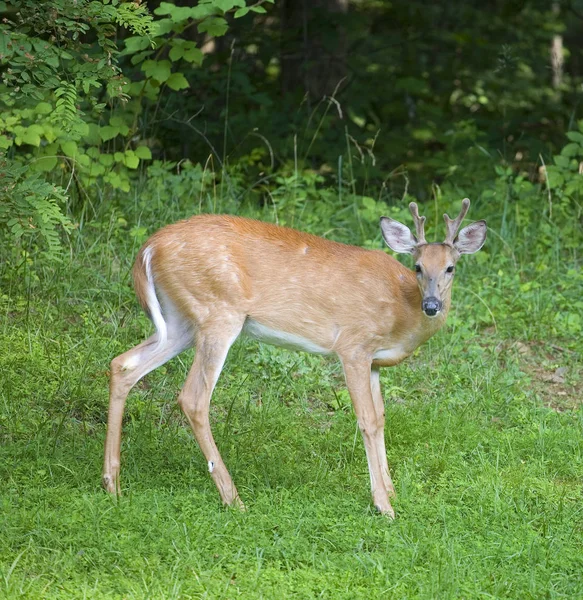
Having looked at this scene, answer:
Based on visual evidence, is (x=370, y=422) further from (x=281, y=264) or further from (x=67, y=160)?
(x=67, y=160)

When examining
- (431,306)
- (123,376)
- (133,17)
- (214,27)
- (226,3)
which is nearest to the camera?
(133,17)

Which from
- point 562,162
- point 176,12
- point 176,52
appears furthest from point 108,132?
point 562,162

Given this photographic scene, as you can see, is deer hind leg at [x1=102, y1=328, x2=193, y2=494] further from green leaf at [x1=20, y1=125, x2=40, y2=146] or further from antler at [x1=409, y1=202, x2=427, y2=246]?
green leaf at [x1=20, y1=125, x2=40, y2=146]

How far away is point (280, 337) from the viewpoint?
4973 millimetres

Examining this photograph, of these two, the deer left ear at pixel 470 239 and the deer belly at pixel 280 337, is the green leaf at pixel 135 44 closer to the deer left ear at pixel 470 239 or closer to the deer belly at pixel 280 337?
the deer belly at pixel 280 337

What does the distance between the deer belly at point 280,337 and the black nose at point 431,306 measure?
1.77ft

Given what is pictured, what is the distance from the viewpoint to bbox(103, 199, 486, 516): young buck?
477 centimetres

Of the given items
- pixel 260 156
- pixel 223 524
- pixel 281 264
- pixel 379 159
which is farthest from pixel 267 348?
pixel 379 159

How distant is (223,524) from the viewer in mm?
4242

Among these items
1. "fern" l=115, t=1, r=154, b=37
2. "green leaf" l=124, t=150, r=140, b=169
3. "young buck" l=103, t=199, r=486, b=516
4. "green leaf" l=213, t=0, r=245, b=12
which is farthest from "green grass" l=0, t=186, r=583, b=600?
"fern" l=115, t=1, r=154, b=37

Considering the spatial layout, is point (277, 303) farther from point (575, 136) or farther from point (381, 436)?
point (575, 136)

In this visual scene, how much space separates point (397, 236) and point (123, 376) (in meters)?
1.52

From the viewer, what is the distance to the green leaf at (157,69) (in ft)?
23.1

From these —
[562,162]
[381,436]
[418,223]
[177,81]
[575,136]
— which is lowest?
[562,162]
